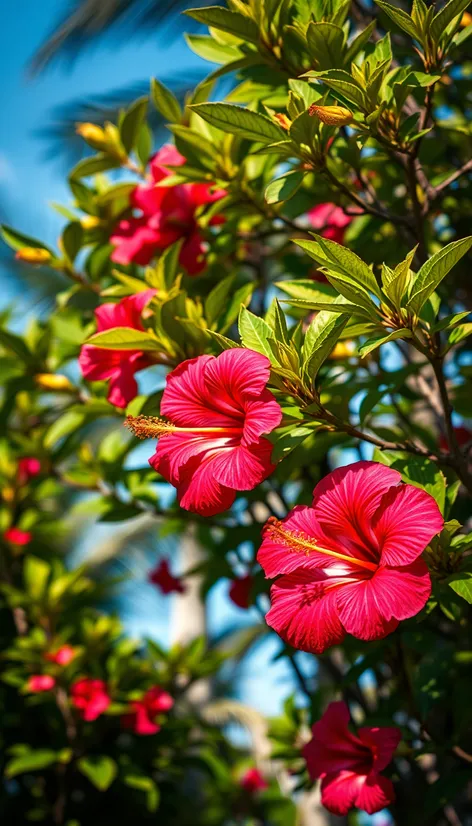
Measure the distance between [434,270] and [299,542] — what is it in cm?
38

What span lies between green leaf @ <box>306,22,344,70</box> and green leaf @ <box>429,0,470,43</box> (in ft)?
0.48

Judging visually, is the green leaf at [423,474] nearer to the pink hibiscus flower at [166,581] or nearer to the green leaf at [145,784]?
the pink hibiscus flower at [166,581]

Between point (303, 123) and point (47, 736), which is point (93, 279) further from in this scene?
point (47, 736)

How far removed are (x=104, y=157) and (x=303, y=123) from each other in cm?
80

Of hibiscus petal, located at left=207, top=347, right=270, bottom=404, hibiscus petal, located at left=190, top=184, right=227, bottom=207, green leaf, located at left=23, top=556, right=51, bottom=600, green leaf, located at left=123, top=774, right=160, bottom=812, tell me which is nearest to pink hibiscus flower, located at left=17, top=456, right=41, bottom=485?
green leaf, located at left=23, top=556, right=51, bottom=600

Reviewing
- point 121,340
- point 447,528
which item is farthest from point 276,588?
point 121,340

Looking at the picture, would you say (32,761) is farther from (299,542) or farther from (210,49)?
(210,49)

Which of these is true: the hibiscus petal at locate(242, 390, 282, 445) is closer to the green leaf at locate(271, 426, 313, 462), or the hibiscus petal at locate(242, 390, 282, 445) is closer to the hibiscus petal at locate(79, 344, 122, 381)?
the green leaf at locate(271, 426, 313, 462)

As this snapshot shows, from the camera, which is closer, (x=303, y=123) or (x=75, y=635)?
(x=303, y=123)

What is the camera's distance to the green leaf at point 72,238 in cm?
180

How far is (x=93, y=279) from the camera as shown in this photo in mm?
1876

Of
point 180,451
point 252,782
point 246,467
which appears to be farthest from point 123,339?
point 252,782

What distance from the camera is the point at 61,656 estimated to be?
8.46 feet

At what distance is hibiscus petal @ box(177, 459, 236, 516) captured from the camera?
1025mm
